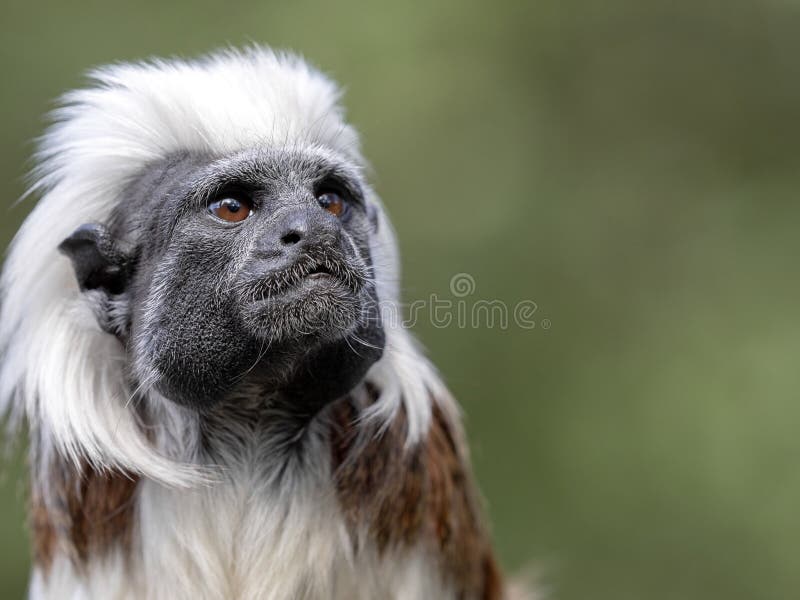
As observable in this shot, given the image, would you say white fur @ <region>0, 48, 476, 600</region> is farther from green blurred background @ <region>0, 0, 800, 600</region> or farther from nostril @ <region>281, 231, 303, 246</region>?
green blurred background @ <region>0, 0, 800, 600</region>

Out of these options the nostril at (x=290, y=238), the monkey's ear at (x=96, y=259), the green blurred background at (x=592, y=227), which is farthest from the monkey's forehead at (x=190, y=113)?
the green blurred background at (x=592, y=227)

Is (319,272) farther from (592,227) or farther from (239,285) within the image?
(592,227)

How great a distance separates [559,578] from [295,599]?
3618 mm

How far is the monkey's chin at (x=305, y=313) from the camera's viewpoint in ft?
7.47

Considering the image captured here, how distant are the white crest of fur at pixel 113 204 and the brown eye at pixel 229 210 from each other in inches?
7.3

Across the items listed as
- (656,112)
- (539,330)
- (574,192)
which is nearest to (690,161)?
(656,112)

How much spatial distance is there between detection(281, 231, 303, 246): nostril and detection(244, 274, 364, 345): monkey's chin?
10 cm

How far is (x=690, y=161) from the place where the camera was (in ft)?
21.5

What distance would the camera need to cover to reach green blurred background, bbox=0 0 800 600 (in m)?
5.77

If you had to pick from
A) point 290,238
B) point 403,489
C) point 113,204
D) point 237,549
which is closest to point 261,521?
point 237,549

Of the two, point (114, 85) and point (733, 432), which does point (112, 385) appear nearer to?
point (114, 85)

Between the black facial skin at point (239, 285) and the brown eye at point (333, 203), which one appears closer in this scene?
the black facial skin at point (239, 285)

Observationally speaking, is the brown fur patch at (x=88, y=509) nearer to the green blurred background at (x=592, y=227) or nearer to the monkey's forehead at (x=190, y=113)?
the monkey's forehead at (x=190, y=113)

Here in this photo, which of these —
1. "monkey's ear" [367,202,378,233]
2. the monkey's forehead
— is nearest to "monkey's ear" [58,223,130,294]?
the monkey's forehead
